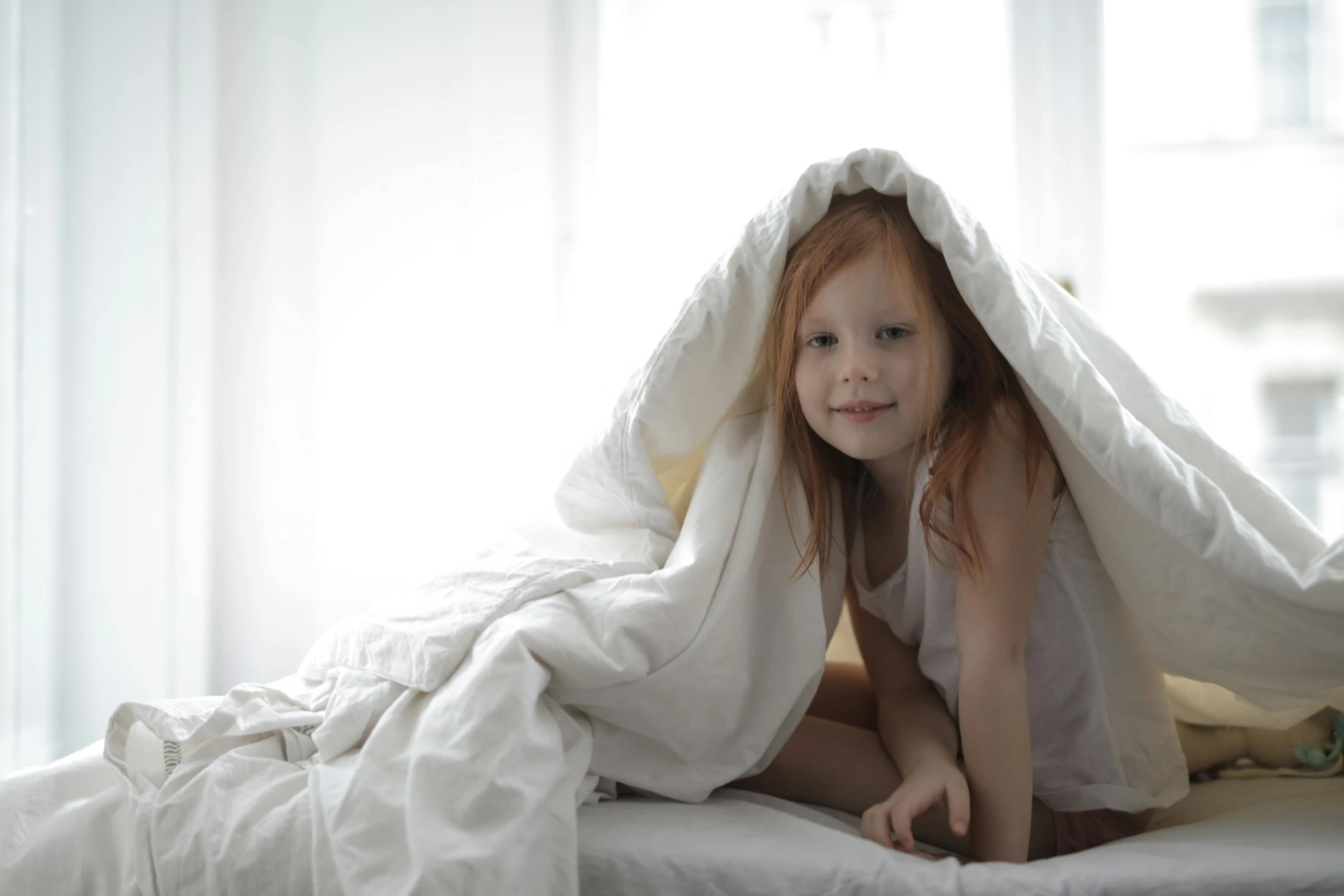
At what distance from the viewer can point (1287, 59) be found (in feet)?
4.77

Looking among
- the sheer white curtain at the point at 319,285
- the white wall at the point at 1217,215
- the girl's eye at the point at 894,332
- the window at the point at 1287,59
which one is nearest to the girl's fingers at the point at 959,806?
the girl's eye at the point at 894,332

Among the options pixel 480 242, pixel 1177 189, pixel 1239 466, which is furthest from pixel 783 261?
pixel 1177 189

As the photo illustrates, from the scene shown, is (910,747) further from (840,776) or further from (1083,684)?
(1083,684)

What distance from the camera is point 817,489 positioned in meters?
0.77

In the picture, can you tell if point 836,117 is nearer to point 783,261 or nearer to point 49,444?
point 783,261

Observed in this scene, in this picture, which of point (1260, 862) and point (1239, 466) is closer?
point (1260, 862)

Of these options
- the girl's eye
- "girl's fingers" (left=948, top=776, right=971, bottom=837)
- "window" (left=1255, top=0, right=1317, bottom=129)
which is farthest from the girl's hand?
"window" (left=1255, top=0, right=1317, bottom=129)

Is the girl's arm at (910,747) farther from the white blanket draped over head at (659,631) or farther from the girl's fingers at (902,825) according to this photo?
the white blanket draped over head at (659,631)

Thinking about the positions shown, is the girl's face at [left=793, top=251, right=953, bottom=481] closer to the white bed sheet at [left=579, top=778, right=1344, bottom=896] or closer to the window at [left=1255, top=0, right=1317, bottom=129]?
the white bed sheet at [left=579, top=778, right=1344, bottom=896]

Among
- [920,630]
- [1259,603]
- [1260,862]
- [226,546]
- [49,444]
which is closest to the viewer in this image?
[1260,862]

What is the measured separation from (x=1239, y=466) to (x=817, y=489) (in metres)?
0.35

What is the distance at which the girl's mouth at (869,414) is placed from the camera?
2.45 ft

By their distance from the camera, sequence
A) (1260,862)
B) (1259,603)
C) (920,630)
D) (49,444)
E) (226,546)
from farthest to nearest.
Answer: (226,546) → (49,444) → (920,630) → (1259,603) → (1260,862)

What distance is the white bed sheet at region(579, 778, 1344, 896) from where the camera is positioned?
570 mm
